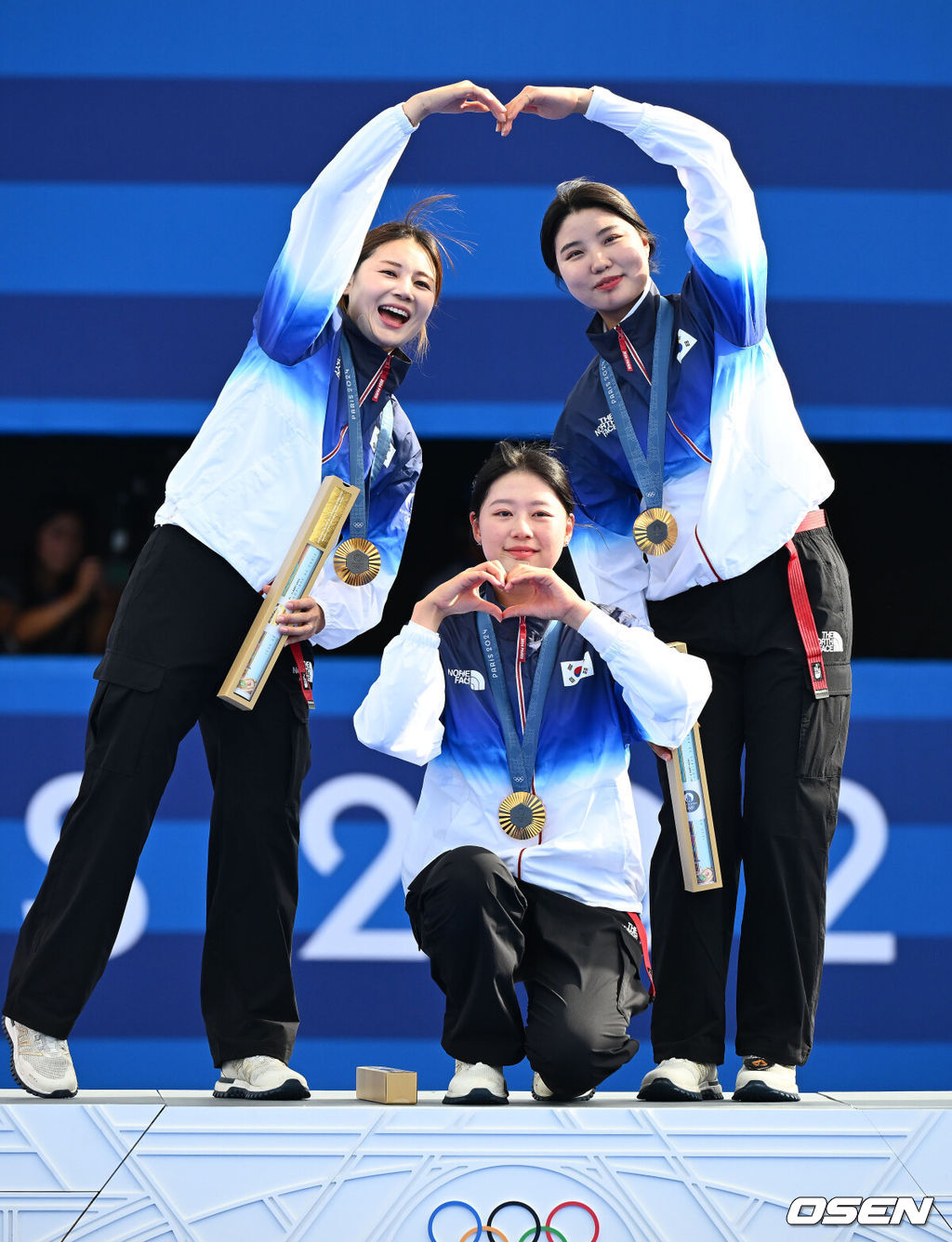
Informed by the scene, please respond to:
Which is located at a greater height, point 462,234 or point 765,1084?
point 462,234

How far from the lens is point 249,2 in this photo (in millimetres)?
3623

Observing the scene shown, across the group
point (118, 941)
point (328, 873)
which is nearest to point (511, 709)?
point (328, 873)

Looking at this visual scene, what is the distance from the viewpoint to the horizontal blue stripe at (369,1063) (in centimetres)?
347

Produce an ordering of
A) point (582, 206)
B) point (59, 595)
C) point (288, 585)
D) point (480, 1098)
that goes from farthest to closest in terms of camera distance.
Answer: point (59, 595) → point (582, 206) → point (288, 585) → point (480, 1098)

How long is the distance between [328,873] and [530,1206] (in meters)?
1.56

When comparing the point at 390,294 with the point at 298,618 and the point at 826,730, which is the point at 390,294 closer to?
the point at 298,618

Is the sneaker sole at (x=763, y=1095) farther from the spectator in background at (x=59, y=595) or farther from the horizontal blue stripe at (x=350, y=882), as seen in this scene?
the spectator in background at (x=59, y=595)

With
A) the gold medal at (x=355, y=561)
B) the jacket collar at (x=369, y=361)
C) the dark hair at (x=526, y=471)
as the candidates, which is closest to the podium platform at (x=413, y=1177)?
the gold medal at (x=355, y=561)

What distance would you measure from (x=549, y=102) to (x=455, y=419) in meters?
1.26

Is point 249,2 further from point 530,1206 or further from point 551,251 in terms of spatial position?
point 530,1206

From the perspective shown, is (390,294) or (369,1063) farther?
(369,1063)

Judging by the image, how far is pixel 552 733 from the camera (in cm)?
242

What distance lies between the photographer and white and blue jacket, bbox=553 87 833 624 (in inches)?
96.0

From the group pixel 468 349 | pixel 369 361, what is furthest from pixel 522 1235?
pixel 468 349
